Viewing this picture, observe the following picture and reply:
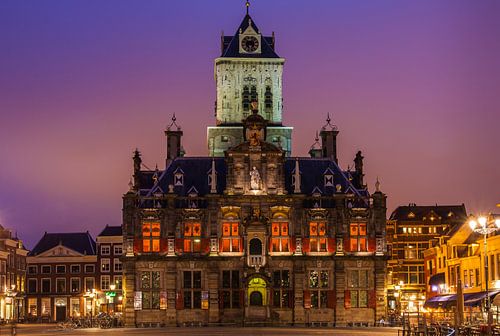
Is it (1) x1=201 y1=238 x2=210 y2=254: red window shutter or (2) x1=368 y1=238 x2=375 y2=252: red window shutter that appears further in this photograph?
(2) x1=368 y1=238 x2=375 y2=252: red window shutter

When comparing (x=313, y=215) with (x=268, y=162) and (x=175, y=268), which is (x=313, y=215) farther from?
(x=175, y=268)

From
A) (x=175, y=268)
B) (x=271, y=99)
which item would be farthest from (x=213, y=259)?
(x=271, y=99)

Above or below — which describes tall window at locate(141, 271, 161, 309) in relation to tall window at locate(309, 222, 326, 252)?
below

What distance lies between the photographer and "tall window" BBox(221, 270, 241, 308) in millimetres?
86044

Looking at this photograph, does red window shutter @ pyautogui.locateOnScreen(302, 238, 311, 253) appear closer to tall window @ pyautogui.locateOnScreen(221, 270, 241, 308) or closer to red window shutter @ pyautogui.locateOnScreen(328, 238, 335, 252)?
red window shutter @ pyautogui.locateOnScreen(328, 238, 335, 252)

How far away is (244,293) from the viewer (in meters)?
85.1

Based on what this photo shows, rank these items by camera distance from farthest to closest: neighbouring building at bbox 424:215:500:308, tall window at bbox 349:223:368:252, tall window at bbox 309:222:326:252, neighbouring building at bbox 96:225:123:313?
neighbouring building at bbox 96:225:123:313 < tall window at bbox 349:223:368:252 < tall window at bbox 309:222:326:252 < neighbouring building at bbox 424:215:500:308

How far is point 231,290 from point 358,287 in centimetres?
1180

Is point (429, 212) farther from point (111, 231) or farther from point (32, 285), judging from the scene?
point (32, 285)

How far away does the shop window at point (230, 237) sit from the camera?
86.4 metres

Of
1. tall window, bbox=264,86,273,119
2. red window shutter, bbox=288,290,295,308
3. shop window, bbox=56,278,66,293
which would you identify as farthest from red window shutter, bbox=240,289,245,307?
shop window, bbox=56,278,66,293

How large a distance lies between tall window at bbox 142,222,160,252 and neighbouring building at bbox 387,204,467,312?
44904 mm

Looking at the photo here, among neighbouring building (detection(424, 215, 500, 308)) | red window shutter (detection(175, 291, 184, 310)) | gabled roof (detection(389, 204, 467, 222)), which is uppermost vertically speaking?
gabled roof (detection(389, 204, 467, 222))

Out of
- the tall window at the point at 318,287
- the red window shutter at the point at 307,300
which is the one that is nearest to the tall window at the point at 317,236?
the tall window at the point at 318,287
